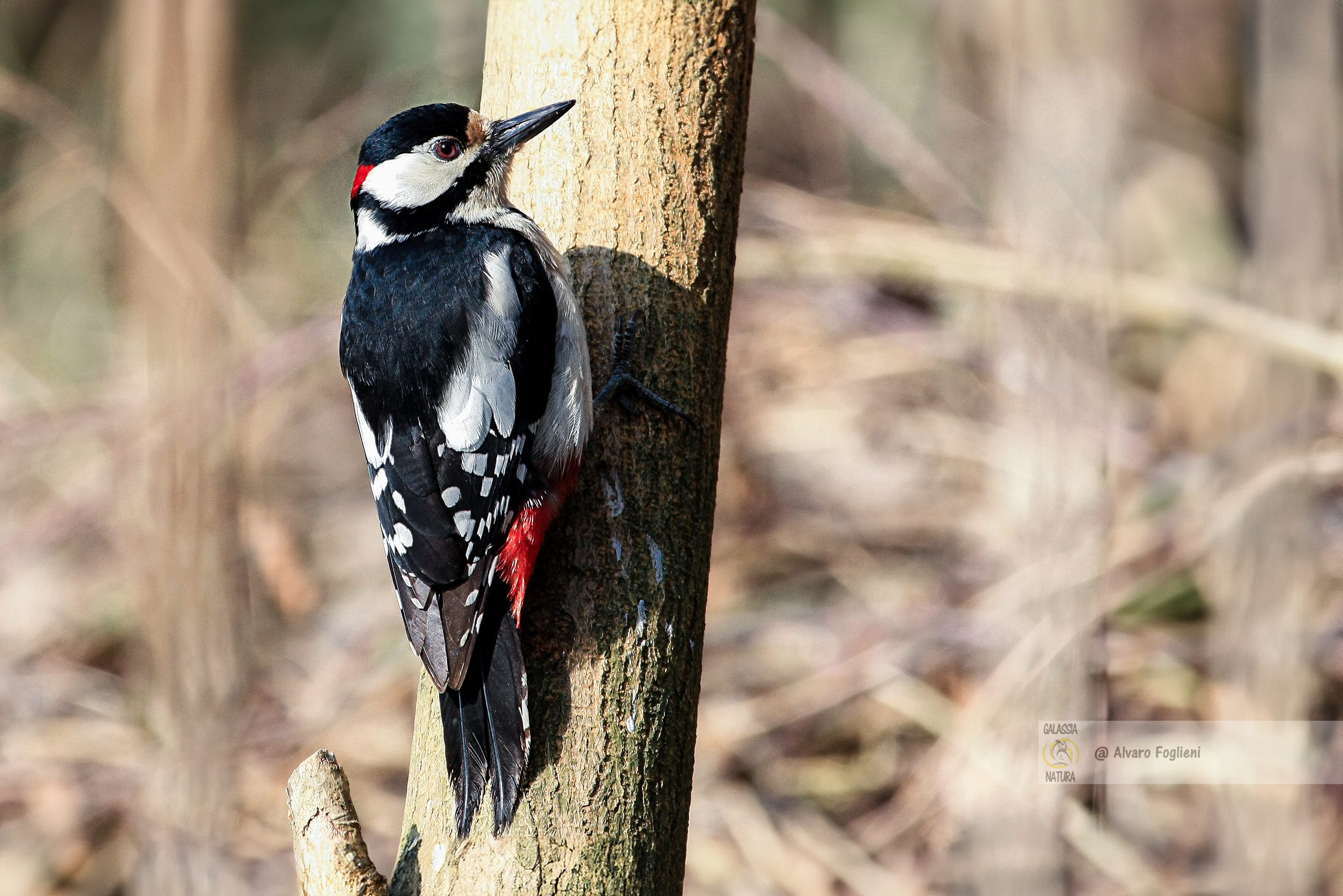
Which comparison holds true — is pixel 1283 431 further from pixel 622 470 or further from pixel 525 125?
pixel 525 125

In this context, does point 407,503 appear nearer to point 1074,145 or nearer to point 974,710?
point 1074,145

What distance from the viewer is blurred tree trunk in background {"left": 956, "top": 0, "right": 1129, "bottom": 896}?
2.75 m

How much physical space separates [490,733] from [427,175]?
128 cm

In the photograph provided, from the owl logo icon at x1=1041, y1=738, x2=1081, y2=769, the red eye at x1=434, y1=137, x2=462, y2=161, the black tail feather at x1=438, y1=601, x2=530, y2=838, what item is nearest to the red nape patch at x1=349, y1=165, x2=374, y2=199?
the red eye at x1=434, y1=137, x2=462, y2=161

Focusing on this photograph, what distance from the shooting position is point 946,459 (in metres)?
5.05

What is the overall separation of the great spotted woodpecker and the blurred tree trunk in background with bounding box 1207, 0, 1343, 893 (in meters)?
2.07

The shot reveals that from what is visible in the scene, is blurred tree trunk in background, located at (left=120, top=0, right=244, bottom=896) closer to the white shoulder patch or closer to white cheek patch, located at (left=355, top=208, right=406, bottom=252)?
white cheek patch, located at (left=355, top=208, right=406, bottom=252)

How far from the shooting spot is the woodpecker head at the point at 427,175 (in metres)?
2.43

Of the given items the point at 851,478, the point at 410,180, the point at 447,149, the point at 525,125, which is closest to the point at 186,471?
the point at 410,180

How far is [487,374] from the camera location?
88.6 inches

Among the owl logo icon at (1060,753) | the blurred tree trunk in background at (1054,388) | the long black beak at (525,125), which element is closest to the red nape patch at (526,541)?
the long black beak at (525,125)

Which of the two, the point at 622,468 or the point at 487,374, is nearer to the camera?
the point at 622,468

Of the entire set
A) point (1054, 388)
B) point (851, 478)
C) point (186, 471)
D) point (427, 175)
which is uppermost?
point (851, 478)

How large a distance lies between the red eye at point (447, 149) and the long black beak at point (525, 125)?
0.56 feet
